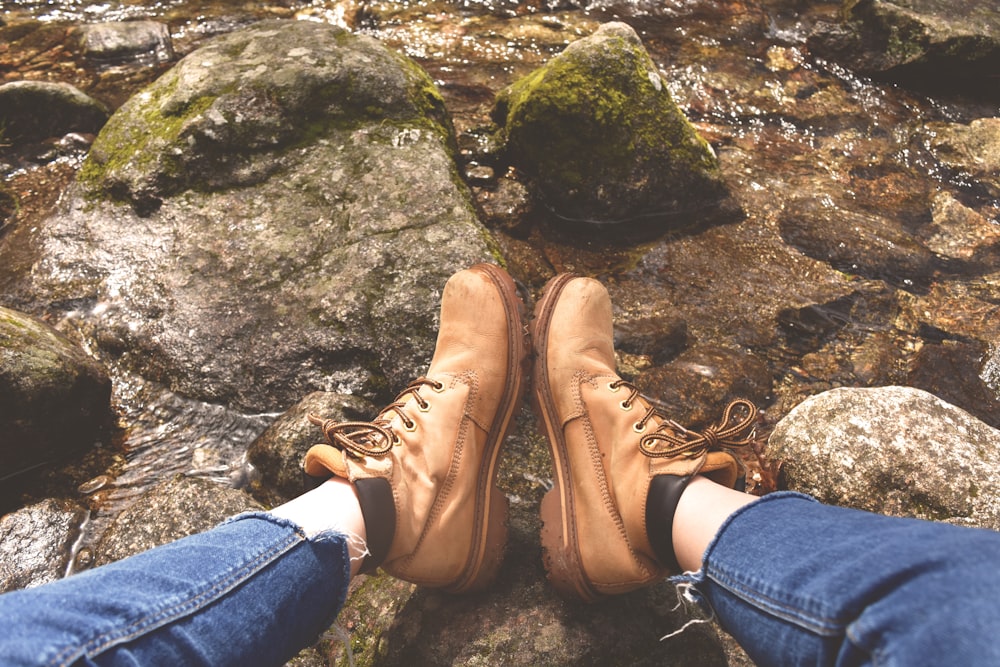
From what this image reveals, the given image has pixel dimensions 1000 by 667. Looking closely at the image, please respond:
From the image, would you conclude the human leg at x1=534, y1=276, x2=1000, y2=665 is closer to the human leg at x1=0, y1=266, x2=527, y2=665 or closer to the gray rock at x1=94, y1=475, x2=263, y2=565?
the human leg at x1=0, y1=266, x2=527, y2=665

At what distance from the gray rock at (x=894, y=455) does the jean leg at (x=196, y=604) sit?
2053mm

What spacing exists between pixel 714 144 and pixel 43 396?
4769 mm

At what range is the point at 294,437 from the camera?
2760mm

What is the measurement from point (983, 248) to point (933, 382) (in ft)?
4.88

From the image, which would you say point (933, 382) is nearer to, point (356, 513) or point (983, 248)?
point (983, 248)

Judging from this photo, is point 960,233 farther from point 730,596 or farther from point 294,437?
point 294,437

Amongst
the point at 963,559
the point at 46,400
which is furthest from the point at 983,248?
the point at 46,400

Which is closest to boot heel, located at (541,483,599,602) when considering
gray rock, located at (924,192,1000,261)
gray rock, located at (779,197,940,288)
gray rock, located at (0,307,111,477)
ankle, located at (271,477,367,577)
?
ankle, located at (271,477,367,577)

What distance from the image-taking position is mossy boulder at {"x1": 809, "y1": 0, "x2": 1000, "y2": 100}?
5715 mm

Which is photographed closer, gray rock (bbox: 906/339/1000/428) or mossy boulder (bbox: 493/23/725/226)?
gray rock (bbox: 906/339/1000/428)

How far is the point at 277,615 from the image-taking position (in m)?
1.51

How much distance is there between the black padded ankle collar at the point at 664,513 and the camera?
1890 mm

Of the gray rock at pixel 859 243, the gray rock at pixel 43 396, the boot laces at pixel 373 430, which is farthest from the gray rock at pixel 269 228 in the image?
the gray rock at pixel 859 243

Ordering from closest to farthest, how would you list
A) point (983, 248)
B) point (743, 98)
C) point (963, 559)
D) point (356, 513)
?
point (963, 559), point (356, 513), point (983, 248), point (743, 98)
